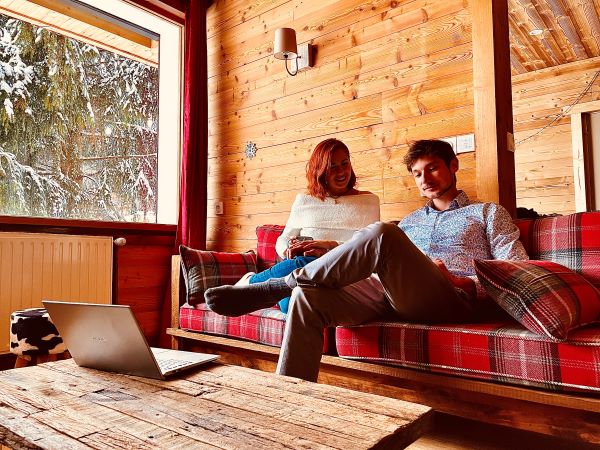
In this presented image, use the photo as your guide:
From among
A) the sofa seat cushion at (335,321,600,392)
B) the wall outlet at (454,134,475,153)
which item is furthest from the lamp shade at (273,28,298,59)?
the sofa seat cushion at (335,321,600,392)

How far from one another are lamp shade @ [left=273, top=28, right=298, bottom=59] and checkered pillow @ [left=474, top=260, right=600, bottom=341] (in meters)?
1.94

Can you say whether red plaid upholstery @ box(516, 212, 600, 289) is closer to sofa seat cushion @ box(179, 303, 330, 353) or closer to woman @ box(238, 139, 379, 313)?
woman @ box(238, 139, 379, 313)

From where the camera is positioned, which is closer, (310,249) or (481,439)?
(481,439)

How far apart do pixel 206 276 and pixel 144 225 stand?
1.04 m

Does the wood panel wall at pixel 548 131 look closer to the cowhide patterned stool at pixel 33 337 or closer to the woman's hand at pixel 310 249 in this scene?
the woman's hand at pixel 310 249

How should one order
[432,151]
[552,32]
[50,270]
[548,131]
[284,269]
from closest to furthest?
[284,269] < [432,151] < [50,270] < [552,32] < [548,131]

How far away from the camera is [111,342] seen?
1.03 metres

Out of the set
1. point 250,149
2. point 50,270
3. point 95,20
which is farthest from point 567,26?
point 50,270

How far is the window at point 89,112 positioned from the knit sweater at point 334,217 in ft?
4.83

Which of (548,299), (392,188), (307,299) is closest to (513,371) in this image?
(548,299)

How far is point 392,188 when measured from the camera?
8.34ft

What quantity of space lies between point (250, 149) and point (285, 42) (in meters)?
0.73

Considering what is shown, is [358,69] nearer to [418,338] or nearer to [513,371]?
[418,338]

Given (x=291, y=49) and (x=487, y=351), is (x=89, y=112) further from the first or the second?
(x=487, y=351)
